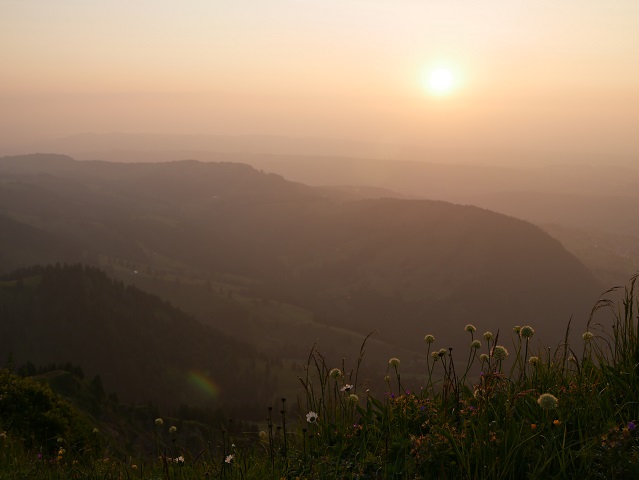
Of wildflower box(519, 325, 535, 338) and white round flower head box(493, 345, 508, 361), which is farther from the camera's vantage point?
wildflower box(519, 325, 535, 338)

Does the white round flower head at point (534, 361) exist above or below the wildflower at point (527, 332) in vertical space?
below

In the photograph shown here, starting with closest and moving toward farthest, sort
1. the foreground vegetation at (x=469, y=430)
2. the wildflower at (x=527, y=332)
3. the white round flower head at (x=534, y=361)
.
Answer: the foreground vegetation at (x=469, y=430) → the wildflower at (x=527, y=332) → the white round flower head at (x=534, y=361)

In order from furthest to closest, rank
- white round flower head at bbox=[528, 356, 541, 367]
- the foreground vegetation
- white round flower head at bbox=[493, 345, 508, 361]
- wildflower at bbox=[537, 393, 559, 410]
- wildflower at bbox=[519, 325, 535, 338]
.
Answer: white round flower head at bbox=[528, 356, 541, 367] < wildflower at bbox=[519, 325, 535, 338] < white round flower head at bbox=[493, 345, 508, 361] < the foreground vegetation < wildflower at bbox=[537, 393, 559, 410]

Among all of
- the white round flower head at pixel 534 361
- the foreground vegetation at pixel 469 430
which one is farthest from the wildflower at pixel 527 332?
the white round flower head at pixel 534 361

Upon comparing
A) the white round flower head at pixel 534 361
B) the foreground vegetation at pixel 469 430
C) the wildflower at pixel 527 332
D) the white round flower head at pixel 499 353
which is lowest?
the foreground vegetation at pixel 469 430

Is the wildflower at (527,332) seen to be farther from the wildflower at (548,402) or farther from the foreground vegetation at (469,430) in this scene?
the wildflower at (548,402)

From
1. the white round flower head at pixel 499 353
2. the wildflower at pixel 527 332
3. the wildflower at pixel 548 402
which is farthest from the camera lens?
the wildflower at pixel 527 332

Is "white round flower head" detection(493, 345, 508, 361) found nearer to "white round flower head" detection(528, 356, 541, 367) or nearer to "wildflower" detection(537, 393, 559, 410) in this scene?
"white round flower head" detection(528, 356, 541, 367)

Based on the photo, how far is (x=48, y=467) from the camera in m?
7.75

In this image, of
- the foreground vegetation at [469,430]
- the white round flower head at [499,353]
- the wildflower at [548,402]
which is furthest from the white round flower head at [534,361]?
the wildflower at [548,402]

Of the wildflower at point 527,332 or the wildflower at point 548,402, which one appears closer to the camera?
the wildflower at point 548,402

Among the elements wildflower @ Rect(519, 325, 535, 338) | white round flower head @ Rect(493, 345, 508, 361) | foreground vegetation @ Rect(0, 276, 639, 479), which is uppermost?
wildflower @ Rect(519, 325, 535, 338)

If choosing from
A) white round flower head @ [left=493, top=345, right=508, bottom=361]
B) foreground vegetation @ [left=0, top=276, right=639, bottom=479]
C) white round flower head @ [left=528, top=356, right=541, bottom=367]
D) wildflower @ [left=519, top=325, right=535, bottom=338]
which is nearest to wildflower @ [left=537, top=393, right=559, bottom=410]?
foreground vegetation @ [left=0, top=276, right=639, bottom=479]

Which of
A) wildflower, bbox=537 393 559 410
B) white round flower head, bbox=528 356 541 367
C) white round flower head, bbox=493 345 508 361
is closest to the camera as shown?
wildflower, bbox=537 393 559 410
